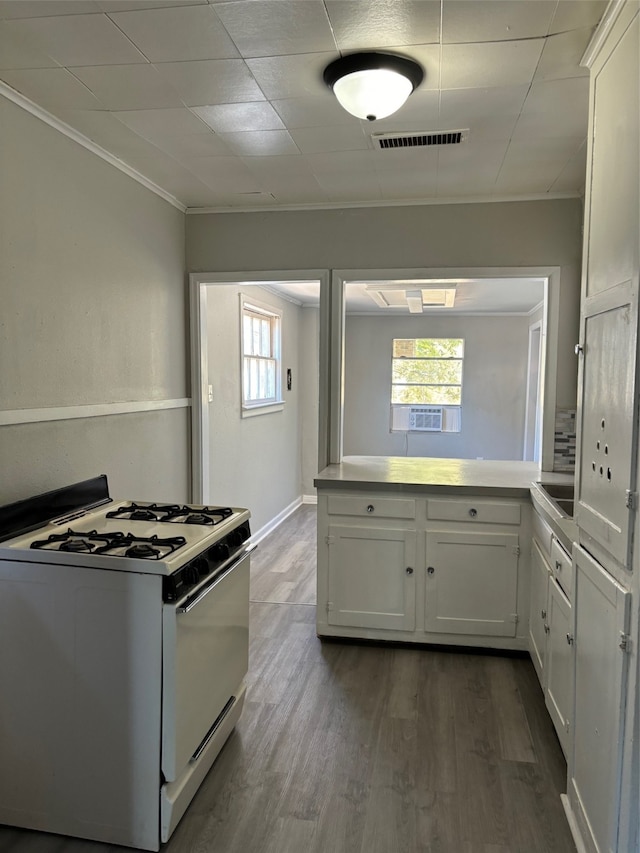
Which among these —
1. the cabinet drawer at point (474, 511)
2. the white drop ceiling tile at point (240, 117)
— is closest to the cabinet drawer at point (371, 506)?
the cabinet drawer at point (474, 511)

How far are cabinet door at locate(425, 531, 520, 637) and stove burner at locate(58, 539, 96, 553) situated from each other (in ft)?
5.87

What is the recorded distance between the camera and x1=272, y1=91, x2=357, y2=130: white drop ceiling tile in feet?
7.14

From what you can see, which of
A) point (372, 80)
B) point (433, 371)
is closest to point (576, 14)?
point (372, 80)

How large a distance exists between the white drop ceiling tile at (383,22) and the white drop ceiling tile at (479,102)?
365 mm

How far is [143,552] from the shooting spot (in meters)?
1.79

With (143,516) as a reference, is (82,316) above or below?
above

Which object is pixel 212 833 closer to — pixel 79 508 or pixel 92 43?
pixel 79 508

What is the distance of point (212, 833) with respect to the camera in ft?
6.12

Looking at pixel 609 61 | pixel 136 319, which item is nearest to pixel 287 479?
pixel 136 319

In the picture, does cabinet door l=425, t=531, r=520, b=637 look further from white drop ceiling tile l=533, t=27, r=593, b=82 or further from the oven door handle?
white drop ceiling tile l=533, t=27, r=593, b=82

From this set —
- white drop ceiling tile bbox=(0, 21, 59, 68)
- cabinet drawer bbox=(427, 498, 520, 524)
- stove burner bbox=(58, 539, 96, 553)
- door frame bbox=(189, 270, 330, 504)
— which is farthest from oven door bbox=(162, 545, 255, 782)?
white drop ceiling tile bbox=(0, 21, 59, 68)

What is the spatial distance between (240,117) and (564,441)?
2.34 m

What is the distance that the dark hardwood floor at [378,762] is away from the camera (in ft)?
6.10

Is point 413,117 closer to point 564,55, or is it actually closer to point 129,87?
point 564,55
